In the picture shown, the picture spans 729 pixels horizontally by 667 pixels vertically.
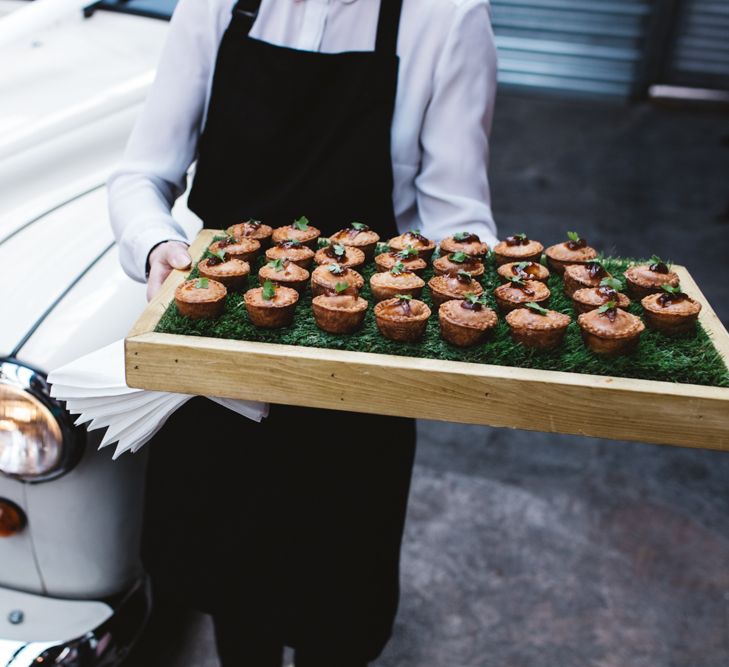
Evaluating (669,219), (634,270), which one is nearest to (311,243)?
(634,270)

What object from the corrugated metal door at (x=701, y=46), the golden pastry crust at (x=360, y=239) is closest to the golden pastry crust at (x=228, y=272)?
the golden pastry crust at (x=360, y=239)

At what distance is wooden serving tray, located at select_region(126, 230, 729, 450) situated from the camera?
1235 millimetres

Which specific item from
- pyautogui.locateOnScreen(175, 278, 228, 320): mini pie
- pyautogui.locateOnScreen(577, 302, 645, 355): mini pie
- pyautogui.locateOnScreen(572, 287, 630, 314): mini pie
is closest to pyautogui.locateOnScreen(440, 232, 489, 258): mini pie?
pyautogui.locateOnScreen(572, 287, 630, 314): mini pie

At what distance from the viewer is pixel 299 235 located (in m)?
1.63

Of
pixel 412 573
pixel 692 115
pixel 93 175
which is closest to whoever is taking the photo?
pixel 93 175

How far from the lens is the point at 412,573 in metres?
2.71

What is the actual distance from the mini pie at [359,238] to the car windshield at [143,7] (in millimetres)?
1782

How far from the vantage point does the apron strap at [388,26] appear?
1699mm

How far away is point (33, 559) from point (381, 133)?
1188 millimetres

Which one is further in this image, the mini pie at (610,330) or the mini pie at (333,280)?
the mini pie at (333,280)

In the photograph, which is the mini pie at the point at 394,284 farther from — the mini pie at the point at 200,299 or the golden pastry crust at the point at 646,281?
the golden pastry crust at the point at 646,281

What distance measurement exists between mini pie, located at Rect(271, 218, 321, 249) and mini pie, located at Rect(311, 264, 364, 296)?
122mm

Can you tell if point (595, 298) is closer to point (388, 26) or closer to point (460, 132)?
point (460, 132)

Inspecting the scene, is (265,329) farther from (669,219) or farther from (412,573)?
(669,219)
